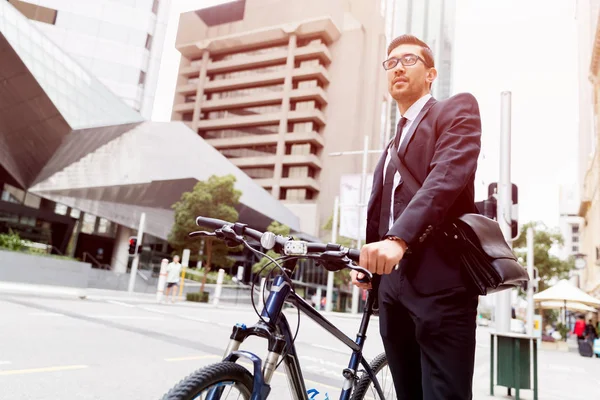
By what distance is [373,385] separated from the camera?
108 inches

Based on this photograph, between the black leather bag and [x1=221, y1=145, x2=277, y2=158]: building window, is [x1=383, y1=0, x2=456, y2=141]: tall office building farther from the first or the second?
the black leather bag

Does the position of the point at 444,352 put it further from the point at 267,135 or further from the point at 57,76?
the point at 267,135

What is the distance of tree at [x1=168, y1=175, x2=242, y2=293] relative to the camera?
27875mm

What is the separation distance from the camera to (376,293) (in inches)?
94.0

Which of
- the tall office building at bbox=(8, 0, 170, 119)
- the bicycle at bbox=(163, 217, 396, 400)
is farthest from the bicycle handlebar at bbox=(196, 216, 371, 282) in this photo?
the tall office building at bbox=(8, 0, 170, 119)

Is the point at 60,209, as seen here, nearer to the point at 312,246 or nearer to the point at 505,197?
the point at 505,197

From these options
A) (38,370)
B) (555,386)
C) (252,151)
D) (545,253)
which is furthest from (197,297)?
(252,151)

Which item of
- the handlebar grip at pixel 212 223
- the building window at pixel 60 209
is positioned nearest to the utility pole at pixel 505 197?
the handlebar grip at pixel 212 223

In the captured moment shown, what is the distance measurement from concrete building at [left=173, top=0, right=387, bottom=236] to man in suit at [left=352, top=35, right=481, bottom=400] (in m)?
55.2

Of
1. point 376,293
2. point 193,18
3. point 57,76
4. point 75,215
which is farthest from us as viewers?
point 193,18

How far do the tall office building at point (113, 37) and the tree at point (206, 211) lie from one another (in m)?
22.0

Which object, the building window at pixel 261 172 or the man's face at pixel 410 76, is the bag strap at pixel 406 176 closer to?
the man's face at pixel 410 76

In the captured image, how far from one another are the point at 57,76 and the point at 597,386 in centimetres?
2618

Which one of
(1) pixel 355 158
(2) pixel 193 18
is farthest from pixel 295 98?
(2) pixel 193 18
